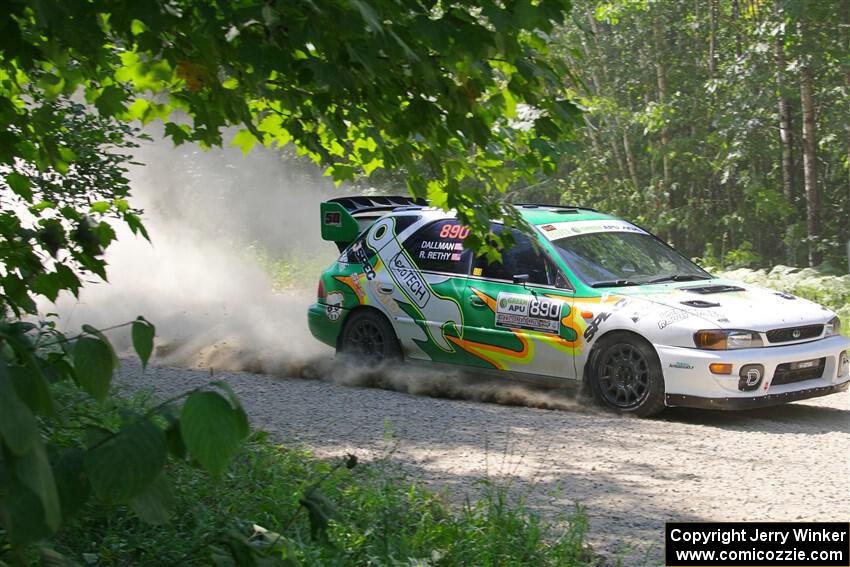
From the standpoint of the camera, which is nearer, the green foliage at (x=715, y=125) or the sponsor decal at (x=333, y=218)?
the sponsor decal at (x=333, y=218)

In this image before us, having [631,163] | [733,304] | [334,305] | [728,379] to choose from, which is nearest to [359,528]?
[728,379]

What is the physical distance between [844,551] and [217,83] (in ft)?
11.9

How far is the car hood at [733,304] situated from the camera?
8.36 m

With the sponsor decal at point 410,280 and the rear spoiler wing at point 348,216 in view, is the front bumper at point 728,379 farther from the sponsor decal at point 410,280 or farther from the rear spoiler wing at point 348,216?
the rear spoiler wing at point 348,216

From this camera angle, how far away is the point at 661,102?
69.7ft

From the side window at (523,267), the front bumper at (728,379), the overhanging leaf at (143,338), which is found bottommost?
the front bumper at (728,379)

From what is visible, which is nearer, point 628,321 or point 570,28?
point 628,321

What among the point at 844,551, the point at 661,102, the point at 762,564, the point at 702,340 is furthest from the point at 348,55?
the point at 661,102

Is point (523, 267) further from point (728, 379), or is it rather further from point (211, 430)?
point (211, 430)

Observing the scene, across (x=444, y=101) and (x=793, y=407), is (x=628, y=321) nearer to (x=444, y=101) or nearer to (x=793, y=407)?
(x=793, y=407)

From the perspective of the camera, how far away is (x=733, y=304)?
8.61 m

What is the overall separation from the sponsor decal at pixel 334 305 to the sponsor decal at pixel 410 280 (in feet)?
2.68

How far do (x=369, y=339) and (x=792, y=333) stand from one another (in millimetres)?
4195

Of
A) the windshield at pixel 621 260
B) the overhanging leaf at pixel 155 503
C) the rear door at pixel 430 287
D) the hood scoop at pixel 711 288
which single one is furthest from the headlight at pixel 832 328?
the overhanging leaf at pixel 155 503
